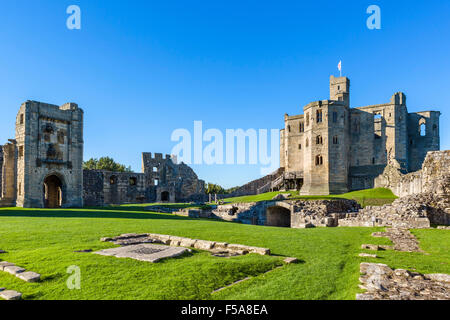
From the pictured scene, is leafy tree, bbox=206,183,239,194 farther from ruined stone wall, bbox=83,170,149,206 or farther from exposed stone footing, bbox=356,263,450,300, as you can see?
exposed stone footing, bbox=356,263,450,300

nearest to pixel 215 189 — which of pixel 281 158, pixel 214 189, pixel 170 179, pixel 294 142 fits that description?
pixel 214 189

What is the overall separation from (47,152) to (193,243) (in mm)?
24479

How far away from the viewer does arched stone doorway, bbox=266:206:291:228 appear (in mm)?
→ 27062

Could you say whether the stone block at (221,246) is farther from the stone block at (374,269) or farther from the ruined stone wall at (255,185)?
the ruined stone wall at (255,185)

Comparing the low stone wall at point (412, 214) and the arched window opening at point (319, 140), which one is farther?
the arched window opening at point (319, 140)

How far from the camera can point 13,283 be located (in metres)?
5.11

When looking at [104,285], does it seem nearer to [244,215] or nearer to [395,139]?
[244,215]

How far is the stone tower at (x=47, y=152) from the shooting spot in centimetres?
2598

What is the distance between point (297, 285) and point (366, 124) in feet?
136

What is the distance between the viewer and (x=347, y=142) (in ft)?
131

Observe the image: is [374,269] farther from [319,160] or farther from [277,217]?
[319,160]

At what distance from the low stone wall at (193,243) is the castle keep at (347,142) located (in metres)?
29.8

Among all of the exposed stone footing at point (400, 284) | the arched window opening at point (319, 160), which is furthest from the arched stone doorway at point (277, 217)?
the exposed stone footing at point (400, 284)
